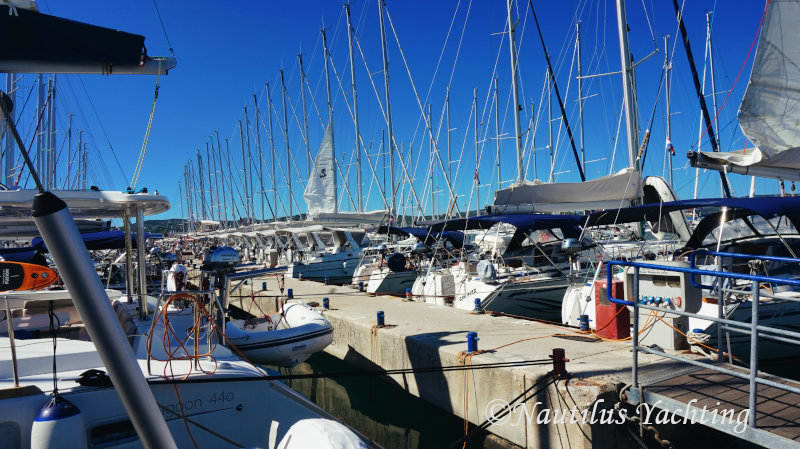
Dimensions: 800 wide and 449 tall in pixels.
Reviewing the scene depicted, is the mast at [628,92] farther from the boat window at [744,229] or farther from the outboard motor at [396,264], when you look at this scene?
the outboard motor at [396,264]

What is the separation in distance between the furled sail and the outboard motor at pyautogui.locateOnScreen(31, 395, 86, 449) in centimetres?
1024

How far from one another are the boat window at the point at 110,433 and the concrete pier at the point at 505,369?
147 inches

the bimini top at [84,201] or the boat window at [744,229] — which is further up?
the bimini top at [84,201]

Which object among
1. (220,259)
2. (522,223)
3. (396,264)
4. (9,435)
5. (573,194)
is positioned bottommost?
(9,435)

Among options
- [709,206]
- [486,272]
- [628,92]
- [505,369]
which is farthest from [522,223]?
[505,369]

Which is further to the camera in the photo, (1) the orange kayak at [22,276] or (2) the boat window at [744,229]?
(2) the boat window at [744,229]

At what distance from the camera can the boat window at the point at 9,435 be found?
396cm

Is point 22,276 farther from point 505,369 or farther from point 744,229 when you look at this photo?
point 744,229

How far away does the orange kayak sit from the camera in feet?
10.1

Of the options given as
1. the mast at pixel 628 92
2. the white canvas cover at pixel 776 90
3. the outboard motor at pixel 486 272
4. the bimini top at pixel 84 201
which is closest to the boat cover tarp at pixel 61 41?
the bimini top at pixel 84 201

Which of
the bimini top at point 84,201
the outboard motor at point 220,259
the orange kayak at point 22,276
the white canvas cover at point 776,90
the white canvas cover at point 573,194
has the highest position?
the white canvas cover at point 776,90

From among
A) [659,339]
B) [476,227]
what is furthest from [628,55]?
[659,339]

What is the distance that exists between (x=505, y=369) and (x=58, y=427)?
424cm

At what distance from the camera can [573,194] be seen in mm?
14148
